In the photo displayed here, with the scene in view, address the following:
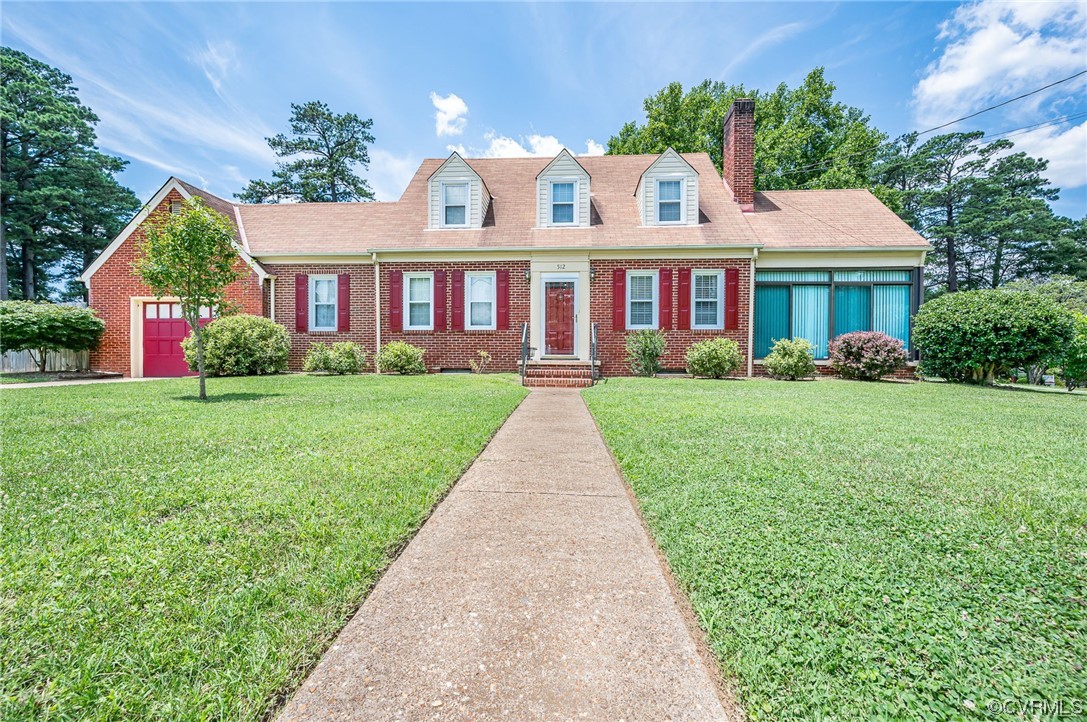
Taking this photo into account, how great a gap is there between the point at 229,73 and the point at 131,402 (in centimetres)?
731

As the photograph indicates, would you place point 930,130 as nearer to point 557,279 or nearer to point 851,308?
point 851,308

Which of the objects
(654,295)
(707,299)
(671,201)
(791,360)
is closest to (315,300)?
(654,295)

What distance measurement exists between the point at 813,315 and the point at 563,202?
A: 801 cm

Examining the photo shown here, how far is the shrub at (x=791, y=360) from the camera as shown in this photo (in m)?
11.3

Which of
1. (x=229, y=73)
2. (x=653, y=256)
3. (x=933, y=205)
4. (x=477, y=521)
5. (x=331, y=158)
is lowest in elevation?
(x=477, y=521)

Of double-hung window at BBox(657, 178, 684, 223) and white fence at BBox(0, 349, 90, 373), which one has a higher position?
double-hung window at BBox(657, 178, 684, 223)

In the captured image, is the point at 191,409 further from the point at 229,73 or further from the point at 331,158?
the point at 331,158

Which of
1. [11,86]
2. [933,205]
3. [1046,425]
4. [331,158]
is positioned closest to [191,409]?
[1046,425]

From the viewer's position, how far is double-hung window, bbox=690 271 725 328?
12266 mm

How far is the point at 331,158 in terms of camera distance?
31.4 meters

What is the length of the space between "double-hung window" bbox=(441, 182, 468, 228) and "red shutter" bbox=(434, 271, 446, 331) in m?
1.81

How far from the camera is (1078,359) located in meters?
12.3

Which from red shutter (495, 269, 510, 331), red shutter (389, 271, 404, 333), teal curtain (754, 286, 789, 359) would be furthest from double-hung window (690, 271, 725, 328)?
red shutter (389, 271, 404, 333)

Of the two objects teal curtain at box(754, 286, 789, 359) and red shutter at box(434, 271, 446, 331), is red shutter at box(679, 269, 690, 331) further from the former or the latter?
red shutter at box(434, 271, 446, 331)
